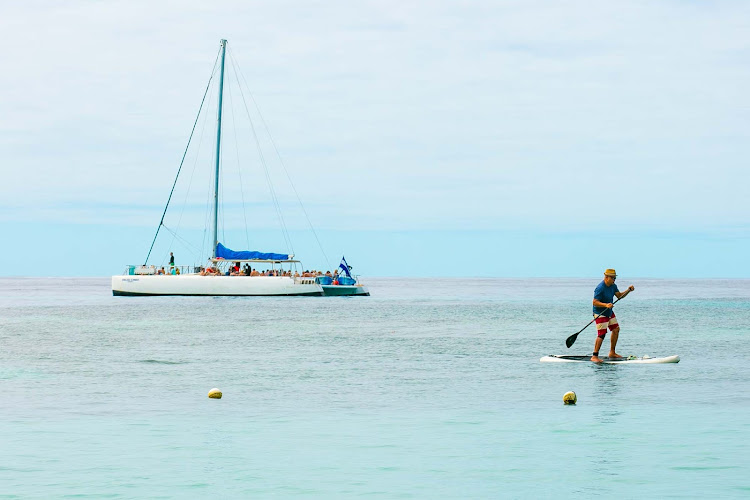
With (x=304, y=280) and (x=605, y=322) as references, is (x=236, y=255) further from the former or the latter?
(x=605, y=322)

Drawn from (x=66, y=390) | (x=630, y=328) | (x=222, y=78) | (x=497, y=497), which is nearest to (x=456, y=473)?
(x=497, y=497)

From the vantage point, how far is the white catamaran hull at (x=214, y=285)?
80875mm

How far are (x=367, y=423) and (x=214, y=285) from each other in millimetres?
64216

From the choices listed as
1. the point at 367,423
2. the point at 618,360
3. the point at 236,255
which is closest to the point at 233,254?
the point at 236,255

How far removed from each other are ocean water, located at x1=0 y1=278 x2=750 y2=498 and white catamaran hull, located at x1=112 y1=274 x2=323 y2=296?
4336cm

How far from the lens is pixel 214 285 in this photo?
8138 cm

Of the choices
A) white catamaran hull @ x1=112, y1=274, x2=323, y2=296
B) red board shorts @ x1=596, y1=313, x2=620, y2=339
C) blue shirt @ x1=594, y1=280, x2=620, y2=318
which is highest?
blue shirt @ x1=594, y1=280, x2=620, y2=318

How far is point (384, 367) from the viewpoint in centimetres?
2922

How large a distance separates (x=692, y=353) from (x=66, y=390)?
21362mm

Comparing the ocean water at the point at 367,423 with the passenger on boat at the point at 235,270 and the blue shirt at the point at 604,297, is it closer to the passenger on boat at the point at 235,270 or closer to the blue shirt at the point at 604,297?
the blue shirt at the point at 604,297

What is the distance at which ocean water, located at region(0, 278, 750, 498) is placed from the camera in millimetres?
13820

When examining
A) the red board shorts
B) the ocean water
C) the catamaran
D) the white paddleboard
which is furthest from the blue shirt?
the catamaran

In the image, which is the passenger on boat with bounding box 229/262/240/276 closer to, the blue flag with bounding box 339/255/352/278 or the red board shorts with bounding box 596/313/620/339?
the blue flag with bounding box 339/255/352/278

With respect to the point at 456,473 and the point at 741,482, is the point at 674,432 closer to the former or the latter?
the point at 741,482
